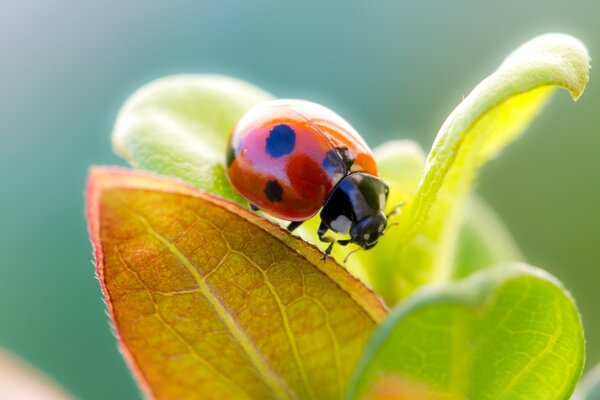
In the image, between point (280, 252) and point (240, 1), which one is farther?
point (240, 1)

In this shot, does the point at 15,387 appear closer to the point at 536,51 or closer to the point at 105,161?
the point at 536,51

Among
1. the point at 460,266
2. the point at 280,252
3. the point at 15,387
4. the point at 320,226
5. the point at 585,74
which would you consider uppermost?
the point at 585,74

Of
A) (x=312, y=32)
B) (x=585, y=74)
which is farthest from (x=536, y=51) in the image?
(x=312, y=32)

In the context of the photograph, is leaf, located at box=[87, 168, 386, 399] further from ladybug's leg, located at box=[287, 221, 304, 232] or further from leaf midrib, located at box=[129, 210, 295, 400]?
ladybug's leg, located at box=[287, 221, 304, 232]

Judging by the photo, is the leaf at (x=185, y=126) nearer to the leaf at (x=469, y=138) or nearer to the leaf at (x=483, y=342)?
the leaf at (x=469, y=138)

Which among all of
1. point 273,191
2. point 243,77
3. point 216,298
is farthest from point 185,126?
point 243,77

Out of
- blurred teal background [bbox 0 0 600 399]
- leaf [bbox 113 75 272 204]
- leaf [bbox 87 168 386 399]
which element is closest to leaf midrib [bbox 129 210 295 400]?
leaf [bbox 87 168 386 399]

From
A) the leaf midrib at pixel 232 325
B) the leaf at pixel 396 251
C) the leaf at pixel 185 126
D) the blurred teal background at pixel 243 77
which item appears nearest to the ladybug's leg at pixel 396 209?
the leaf at pixel 396 251

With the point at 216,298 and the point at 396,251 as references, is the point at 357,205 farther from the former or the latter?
the point at 216,298
